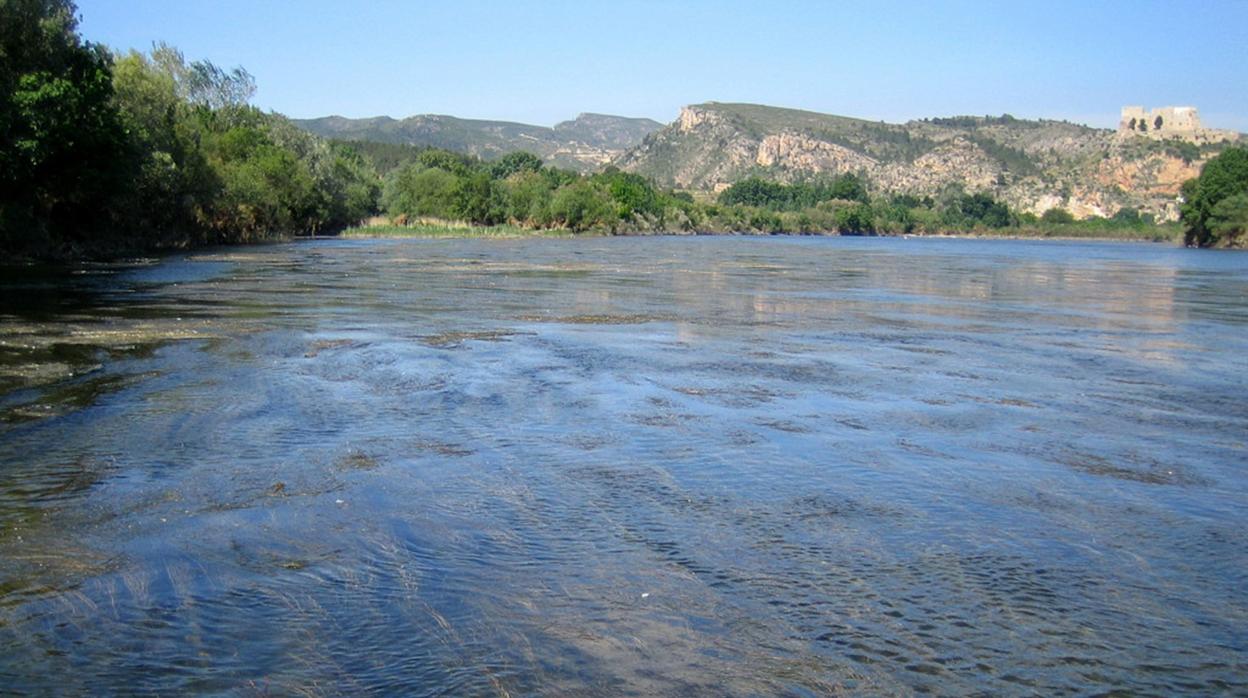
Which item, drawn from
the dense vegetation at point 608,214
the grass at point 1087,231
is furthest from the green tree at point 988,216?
the grass at point 1087,231

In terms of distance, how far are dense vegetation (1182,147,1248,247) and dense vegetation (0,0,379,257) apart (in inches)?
3504

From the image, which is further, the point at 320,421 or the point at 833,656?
the point at 320,421

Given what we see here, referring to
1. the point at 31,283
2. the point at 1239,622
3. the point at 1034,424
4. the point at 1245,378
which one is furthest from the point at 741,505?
the point at 31,283

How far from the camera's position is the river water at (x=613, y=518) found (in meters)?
5.16

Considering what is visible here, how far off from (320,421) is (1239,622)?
8.40 metres

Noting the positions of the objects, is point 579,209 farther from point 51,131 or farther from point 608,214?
point 51,131

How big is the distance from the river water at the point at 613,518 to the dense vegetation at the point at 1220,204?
102025 mm

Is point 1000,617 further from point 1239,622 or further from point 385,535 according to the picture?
point 385,535

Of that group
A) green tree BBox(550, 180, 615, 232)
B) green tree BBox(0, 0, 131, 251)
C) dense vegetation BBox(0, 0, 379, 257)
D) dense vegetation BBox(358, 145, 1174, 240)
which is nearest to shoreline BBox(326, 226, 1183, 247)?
dense vegetation BBox(358, 145, 1174, 240)

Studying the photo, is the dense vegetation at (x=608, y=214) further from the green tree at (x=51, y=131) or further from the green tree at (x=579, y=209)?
the green tree at (x=51, y=131)

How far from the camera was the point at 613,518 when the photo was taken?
7.55m

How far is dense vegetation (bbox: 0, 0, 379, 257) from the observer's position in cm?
3494

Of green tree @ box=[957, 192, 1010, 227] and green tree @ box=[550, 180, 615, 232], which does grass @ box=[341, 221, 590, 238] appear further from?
green tree @ box=[957, 192, 1010, 227]

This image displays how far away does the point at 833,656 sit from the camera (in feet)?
17.1
